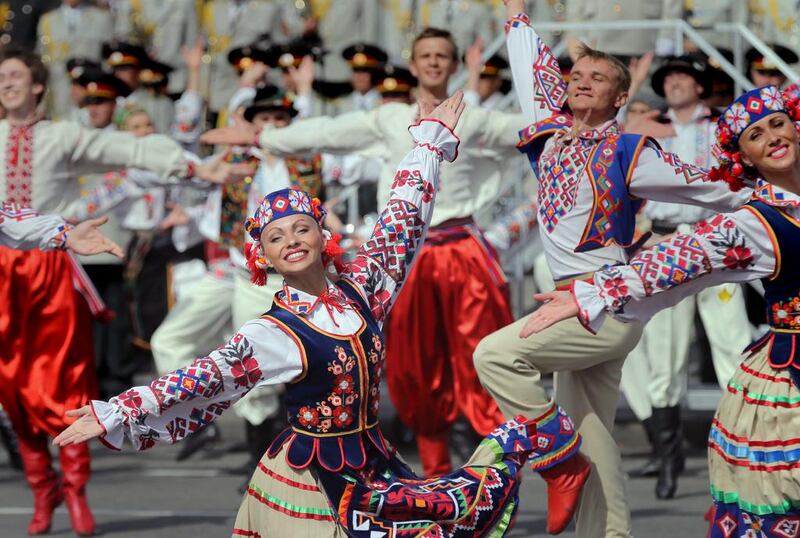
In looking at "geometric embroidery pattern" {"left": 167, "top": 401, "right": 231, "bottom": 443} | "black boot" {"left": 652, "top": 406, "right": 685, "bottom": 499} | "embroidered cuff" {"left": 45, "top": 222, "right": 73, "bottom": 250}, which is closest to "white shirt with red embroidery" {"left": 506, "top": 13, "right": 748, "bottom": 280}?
"geometric embroidery pattern" {"left": 167, "top": 401, "right": 231, "bottom": 443}

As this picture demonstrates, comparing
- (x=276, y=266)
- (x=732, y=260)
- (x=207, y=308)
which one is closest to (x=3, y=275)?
(x=207, y=308)

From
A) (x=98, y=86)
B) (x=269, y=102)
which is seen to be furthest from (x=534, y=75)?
(x=98, y=86)

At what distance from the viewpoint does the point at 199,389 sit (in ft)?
16.3

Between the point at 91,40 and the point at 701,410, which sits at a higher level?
the point at 91,40

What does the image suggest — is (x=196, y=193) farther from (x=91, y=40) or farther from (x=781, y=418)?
(x=781, y=418)

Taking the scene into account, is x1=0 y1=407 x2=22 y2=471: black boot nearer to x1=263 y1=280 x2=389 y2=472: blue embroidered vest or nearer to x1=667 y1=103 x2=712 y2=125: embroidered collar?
x1=667 y1=103 x2=712 y2=125: embroidered collar

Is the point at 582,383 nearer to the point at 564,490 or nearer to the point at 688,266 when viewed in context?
the point at 564,490

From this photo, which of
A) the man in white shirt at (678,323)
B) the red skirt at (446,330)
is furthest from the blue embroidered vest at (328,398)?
the man in white shirt at (678,323)

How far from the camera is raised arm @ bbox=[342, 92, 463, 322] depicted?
5.47 meters

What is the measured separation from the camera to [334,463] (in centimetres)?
509

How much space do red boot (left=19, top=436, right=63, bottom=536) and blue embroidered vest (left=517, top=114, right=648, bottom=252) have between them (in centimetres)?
282

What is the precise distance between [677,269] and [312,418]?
47.0 inches

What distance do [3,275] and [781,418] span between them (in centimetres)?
386

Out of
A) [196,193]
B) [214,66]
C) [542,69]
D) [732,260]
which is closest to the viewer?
[732,260]
